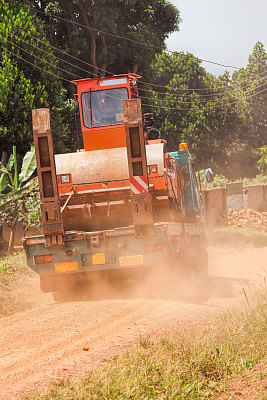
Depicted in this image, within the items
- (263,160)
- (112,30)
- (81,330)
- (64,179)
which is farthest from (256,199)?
(81,330)

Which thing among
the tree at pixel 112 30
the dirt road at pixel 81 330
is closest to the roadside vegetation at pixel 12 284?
the dirt road at pixel 81 330

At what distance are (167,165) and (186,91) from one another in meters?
35.6

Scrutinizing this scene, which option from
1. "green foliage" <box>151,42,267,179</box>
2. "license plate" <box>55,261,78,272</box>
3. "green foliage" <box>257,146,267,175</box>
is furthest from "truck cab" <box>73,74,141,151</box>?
"green foliage" <box>257,146,267,175</box>

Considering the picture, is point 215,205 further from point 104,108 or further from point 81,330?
point 81,330

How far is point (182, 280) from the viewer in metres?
10.1

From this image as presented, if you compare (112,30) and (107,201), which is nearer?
(107,201)

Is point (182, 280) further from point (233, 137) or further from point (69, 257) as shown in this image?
point (233, 137)

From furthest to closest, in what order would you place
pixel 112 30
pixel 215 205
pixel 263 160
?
pixel 263 160
pixel 112 30
pixel 215 205

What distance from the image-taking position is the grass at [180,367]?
14.3 ft

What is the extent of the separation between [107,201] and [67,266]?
1.53 metres

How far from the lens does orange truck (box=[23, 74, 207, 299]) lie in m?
8.67

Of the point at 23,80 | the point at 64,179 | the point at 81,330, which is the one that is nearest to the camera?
the point at 81,330

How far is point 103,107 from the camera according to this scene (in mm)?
11516

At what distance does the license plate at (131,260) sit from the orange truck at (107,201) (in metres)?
0.02
